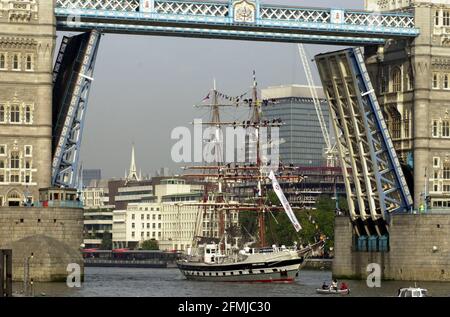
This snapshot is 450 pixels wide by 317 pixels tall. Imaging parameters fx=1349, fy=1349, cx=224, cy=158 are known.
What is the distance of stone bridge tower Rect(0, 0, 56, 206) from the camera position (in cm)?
9206

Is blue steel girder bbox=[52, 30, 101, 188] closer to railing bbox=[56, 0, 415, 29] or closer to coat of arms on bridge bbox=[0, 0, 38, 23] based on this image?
railing bbox=[56, 0, 415, 29]

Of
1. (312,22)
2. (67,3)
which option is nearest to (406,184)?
(312,22)

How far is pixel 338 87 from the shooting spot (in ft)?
327

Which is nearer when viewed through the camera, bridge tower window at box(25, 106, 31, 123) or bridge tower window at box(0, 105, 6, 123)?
bridge tower window at box(0, 105, 6, 123)

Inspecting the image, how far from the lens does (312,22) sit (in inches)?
3875

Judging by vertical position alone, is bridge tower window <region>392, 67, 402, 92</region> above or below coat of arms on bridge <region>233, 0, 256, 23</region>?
below

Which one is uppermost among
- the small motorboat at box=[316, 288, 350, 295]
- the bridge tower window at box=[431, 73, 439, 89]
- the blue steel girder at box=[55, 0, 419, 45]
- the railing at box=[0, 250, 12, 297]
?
the blue steel girder at box=[55, 0, 419, 45]

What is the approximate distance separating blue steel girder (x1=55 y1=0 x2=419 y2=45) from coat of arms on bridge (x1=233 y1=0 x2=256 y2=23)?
0.07 meters

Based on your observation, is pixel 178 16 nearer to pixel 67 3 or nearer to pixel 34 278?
pixel 67 3

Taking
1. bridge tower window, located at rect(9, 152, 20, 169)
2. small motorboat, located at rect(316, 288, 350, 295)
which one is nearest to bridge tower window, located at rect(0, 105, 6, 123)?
bridge tower window, located at rect(9, 152, 20, 169)

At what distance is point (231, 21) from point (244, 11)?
1254 millimetres

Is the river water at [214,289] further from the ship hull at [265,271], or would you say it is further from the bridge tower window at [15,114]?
the bridge tower window at [15,114]

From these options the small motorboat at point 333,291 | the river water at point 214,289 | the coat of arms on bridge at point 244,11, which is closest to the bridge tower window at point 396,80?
the coat of arms on bridge at point 244,11

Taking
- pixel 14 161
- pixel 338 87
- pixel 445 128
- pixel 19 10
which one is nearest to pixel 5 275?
pixel 14 161
